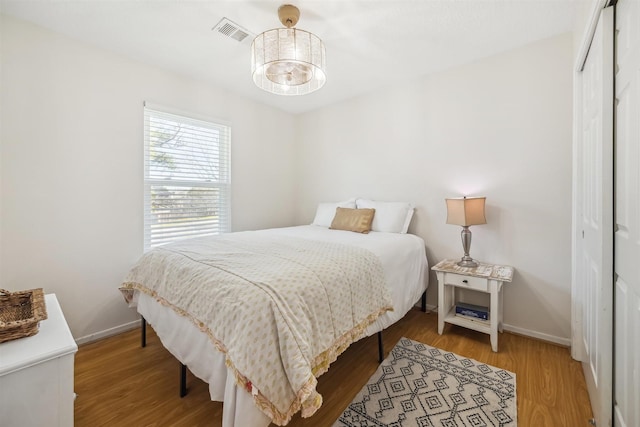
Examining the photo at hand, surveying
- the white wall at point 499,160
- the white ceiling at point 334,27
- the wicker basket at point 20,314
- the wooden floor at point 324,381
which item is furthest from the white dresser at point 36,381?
the white wall at point 499,160

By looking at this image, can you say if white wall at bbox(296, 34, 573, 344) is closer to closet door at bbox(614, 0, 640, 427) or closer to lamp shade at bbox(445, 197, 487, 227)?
lamp shade at bbox(445, 197, 487, 227)

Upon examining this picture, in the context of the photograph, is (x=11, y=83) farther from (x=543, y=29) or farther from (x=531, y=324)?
(x=531, y=324)

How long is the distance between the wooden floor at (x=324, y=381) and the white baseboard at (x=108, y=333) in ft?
0.23

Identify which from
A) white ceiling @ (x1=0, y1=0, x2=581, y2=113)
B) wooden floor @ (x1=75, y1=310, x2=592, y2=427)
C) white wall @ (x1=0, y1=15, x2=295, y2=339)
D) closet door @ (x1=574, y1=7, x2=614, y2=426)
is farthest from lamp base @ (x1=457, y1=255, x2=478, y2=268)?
white wall @ (x1=0, y1=15, x2=295, y2=339)

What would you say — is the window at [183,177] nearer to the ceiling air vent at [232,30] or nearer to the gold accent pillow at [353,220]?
the ceiling air vent at [232,30]

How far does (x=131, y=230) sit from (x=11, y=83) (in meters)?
1.28

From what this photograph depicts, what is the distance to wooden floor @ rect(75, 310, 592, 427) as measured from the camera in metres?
1.45

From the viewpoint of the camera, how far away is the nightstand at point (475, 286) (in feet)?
6.73

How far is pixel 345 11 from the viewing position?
1.86 metres

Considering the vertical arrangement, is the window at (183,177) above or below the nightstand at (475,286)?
above

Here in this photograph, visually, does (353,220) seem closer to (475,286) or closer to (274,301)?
(475,286)

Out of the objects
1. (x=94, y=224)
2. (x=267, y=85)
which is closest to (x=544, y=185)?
(x=267, y=85)

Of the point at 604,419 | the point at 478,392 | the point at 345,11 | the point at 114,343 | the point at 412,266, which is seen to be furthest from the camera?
the point at 412,266

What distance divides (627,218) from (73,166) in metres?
3.37
